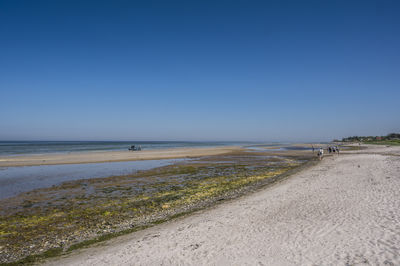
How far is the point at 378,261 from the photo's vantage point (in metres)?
5.56

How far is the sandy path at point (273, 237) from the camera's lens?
6.12 metres

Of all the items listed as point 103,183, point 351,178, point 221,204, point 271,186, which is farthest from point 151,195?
point 351,178

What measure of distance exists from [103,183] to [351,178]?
63.9 feet

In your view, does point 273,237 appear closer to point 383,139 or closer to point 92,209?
point 92,209

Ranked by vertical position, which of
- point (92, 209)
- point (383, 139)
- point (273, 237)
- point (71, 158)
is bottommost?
point (92, 209)

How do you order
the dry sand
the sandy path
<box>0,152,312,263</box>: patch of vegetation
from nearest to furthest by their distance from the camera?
the sandy path < <box>0,152,312,263</box>: patch of vegetation < the dry sand

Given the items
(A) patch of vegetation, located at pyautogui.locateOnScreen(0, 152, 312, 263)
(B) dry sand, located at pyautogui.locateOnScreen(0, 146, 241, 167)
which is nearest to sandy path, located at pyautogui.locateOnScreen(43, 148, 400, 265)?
(A) patch of vegetation, located at pyautogui.locateOnScreen(0, 152, 312, 263)

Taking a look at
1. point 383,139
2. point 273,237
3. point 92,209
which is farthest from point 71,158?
Result: point 383,139

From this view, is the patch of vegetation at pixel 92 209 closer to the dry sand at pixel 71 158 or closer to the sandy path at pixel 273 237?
the sandy path at pixel 273 237

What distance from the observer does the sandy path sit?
6.12 metres

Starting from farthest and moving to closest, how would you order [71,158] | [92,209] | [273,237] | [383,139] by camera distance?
[383,139], [71,158], [92,209], [273,237]

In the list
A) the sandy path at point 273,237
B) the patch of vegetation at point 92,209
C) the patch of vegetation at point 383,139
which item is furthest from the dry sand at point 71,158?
the patch of vegetation at point 383,139

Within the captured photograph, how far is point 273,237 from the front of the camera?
7430 mm

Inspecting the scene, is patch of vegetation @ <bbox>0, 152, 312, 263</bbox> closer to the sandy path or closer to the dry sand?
the sandy path
